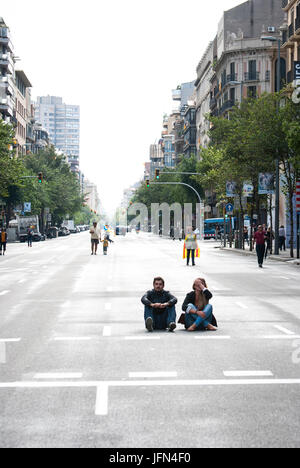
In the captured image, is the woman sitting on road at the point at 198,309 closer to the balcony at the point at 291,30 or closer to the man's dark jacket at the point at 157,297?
the man's dark jacket at the point at 157,297

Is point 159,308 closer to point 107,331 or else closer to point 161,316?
point 161,316

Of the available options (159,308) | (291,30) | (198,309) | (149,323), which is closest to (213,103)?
(291,30)

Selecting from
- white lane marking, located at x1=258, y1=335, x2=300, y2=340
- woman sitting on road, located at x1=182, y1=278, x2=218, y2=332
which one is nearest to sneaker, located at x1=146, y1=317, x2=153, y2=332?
woman sitting on road, located at x1=182, y1=278, x2=218, y2=332

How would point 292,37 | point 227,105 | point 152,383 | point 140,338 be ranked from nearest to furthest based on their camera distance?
point 152,383 → point 140,338 → point 292,37 → point 227,105

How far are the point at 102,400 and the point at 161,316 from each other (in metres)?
5.26

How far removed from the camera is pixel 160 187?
124000mm

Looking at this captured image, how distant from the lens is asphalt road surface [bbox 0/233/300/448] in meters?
5.78

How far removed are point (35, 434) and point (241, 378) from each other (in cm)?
295

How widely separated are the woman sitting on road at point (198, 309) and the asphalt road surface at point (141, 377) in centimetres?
29

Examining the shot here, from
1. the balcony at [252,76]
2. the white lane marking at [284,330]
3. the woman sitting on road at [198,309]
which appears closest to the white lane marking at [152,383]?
the white lane marking at [284,330]

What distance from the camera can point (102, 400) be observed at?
272 inches

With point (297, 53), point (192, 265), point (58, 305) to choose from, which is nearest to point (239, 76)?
point (297, 53)

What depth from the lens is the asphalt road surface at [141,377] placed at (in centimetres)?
578

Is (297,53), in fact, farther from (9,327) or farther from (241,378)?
(241,378)
